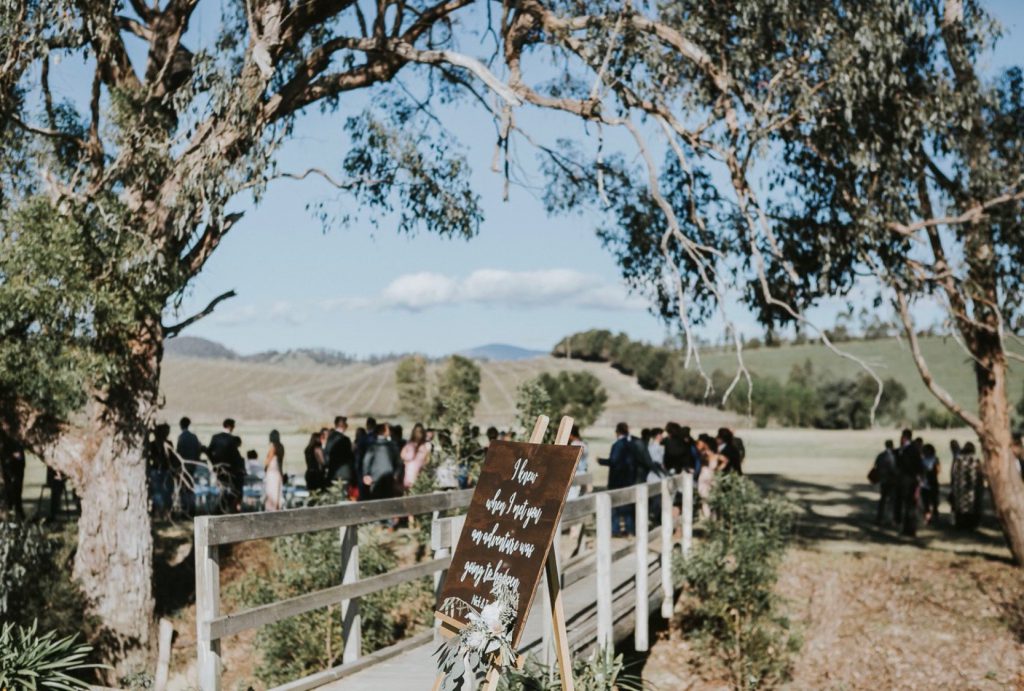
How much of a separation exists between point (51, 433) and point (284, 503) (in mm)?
5911

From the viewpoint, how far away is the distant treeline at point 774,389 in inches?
3041

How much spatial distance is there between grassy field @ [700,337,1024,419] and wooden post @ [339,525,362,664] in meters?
78.4

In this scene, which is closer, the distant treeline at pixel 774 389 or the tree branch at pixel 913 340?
the tree branch at pixel 913 340

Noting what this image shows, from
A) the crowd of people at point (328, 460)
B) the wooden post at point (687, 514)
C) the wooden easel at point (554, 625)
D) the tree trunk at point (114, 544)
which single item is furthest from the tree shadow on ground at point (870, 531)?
the wooden easel at point (554, 625)

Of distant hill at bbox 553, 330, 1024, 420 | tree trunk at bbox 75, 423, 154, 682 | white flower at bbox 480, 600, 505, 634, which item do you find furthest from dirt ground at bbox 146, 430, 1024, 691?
distant hill at bbox 553, 330, 1024, 420

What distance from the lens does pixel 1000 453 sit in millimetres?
14102

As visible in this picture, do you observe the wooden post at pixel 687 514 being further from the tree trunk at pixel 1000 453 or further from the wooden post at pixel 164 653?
the wooden post at pixel 164 653

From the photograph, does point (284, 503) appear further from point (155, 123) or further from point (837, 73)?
point (837, 73)

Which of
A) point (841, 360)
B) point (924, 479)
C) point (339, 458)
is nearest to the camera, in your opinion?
point (339, 458)

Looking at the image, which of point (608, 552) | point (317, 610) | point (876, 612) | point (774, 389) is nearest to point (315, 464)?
point (317, 610)

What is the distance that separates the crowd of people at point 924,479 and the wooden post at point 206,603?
39.9 ft

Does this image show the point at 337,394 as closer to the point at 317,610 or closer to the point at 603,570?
the point at 317,610

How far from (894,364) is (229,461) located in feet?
301

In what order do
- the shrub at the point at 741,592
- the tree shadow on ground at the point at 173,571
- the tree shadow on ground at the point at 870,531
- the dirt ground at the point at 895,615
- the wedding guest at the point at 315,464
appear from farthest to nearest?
1. the wedding guest at the point at 315,464
2. the tree shadow on ground at the point at 870,531
3. the tree shadow on ground at the point at 173,571
4. the dirt ground at the point at 895,615
5. the shrub at the point at 741,592
